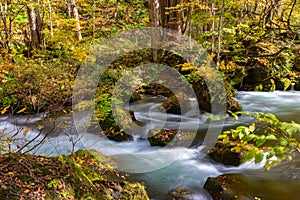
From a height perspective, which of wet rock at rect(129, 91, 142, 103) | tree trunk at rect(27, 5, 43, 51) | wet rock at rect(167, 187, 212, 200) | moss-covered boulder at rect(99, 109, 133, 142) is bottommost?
wet rock at rect(167, 187, 212, 200)

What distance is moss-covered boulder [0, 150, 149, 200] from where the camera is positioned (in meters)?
2.32

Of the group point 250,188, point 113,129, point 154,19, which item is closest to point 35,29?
point 154,19

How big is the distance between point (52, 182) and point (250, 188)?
319 centimetres

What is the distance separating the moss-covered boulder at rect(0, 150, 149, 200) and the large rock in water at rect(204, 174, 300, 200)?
146 cm

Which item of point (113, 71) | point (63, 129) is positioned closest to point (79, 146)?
point (63, 129)

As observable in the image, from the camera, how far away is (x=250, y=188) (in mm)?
3992

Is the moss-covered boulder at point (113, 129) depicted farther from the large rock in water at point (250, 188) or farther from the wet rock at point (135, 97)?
the large rock in water at point (250, 188)

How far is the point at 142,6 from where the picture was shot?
1705cm

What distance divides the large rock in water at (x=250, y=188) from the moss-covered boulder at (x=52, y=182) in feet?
4.80

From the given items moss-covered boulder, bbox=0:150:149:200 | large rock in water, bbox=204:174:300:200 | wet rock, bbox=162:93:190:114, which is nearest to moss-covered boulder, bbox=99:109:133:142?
wet rock, bbox=162:93:190:114

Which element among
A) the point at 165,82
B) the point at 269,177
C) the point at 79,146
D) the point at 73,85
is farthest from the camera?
the point at 165,82

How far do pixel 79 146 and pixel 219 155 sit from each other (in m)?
3.27

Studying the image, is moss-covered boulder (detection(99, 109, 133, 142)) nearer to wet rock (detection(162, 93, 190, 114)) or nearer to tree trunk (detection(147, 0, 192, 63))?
wet rock (detection(162, 93, 190, 114))

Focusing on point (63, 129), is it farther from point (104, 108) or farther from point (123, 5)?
point (123, 5)
